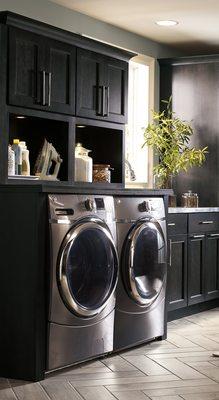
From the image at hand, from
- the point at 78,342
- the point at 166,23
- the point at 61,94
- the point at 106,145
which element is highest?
the point at 166,23

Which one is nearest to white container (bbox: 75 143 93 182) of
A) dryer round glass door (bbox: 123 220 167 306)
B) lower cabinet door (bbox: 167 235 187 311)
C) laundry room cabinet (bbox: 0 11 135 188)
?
laundry room cabinet (bbox: 0 11 135 188)

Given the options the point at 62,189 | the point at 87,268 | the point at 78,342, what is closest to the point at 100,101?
the point at 62,189

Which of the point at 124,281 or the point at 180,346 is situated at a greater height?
the point at 124,281

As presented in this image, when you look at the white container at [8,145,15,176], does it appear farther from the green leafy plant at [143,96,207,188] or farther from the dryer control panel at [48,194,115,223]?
the green leafy plant at [143,96,207,188]

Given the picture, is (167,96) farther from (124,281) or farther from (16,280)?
(16,280)

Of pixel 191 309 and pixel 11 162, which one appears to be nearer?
pixel 11 162

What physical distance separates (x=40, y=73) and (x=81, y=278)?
129 centimetres

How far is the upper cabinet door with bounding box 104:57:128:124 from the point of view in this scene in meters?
5.23

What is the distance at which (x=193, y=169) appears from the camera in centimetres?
676

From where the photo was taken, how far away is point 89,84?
16.6ft

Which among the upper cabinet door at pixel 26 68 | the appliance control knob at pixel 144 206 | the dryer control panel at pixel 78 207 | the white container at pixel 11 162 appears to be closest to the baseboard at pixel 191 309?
the appliance control knob at pixel 144 206

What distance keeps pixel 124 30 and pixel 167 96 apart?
0.81 meters

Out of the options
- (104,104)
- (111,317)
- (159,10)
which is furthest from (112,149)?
(111,317)

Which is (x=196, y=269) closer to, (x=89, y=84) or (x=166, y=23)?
(x=89, y=84)
